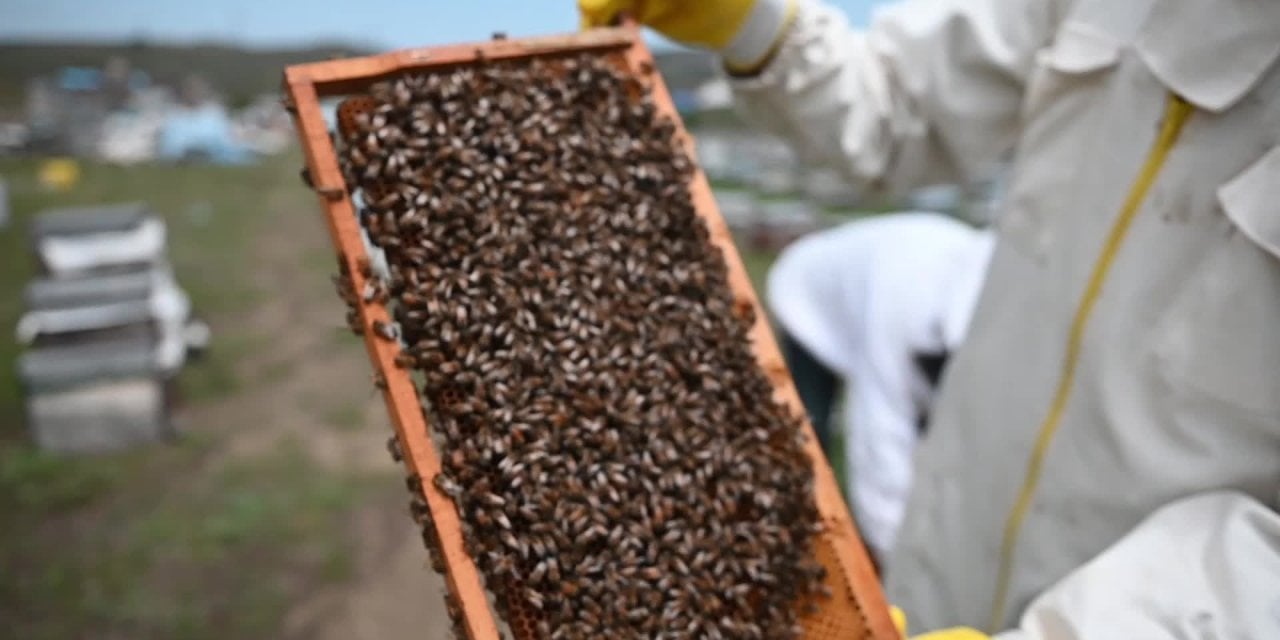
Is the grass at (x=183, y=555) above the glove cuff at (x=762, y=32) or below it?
below

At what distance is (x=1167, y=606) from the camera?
203cm

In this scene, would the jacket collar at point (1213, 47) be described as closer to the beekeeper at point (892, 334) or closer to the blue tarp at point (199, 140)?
the beekeeper at point (892, 334)

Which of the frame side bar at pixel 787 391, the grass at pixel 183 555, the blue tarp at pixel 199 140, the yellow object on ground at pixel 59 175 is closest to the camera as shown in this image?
the frame side bar at pixel 787 391

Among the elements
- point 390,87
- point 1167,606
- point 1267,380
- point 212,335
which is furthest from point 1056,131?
point 212,335

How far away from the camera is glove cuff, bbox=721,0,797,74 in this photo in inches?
118

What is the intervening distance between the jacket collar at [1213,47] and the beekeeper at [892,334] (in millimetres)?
2981

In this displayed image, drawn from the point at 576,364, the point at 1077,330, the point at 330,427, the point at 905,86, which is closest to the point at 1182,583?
the point at 1077,330

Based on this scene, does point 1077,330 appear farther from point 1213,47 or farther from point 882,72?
point 882,72

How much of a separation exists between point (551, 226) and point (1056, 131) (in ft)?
5.67

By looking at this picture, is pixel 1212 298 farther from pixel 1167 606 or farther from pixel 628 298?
pixel 628 298

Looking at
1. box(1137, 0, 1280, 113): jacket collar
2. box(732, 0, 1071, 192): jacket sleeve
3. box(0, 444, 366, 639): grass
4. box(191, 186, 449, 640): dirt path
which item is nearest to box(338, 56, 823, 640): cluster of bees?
box(732, 0, 1071, 192): jacket sleeve

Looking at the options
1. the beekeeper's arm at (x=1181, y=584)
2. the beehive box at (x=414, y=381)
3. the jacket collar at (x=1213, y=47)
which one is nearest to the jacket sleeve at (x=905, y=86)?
the jacket collar at (x=1213, y=47)

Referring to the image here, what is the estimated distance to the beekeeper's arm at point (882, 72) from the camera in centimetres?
303

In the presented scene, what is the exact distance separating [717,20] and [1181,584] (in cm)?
211
